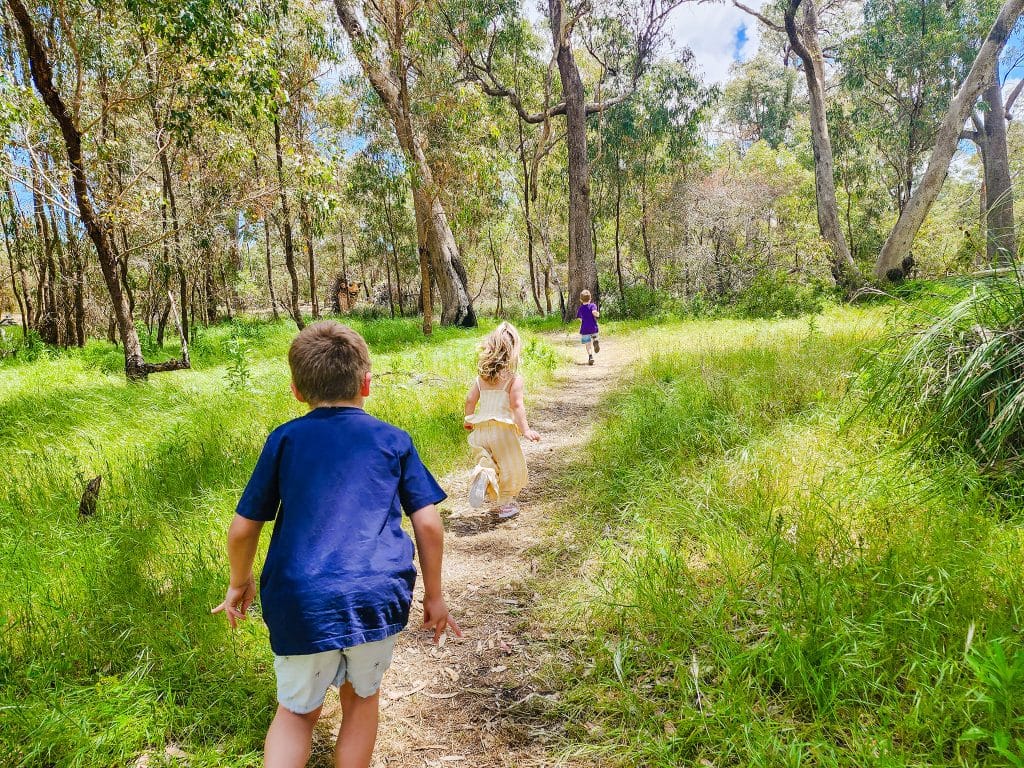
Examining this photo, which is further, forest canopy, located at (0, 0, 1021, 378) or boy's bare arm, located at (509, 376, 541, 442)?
forest canopy, located at (0, 0, 1021, 378)

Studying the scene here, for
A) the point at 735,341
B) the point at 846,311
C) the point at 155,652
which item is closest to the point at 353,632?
the point at 155,652

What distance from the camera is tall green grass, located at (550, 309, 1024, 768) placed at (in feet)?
5.83

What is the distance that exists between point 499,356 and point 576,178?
56.4 feet

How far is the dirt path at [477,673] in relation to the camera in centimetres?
218

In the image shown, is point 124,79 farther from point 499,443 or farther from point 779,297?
point 779,297

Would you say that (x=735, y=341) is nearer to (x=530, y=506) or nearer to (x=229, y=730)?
(x=530, y=506)

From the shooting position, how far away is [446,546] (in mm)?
3996

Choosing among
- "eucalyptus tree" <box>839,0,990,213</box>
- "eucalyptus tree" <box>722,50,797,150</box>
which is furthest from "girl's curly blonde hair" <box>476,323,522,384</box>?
"eucalyptus tree" <box>722,50,797,150</box>

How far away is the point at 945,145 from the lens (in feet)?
38.2

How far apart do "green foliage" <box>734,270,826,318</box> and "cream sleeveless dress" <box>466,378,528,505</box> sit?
11.2m

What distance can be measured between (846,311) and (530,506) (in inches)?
396

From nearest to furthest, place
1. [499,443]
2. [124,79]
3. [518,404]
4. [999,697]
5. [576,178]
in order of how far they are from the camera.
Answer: [999,697] → [518,404] → [499,443] → [124,79] → [576,178]

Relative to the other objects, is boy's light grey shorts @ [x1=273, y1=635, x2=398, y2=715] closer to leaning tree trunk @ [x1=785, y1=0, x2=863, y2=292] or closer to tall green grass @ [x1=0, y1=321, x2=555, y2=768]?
tall green grass @ [x1=0, y1=321, x2=555, y2=768]

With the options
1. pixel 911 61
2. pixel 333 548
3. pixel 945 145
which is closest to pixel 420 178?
pixel 945 145
